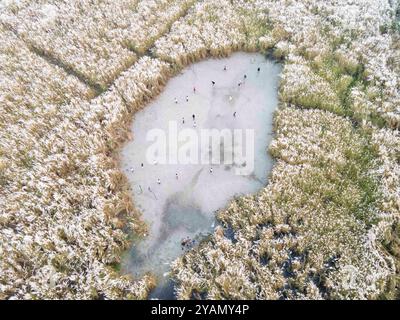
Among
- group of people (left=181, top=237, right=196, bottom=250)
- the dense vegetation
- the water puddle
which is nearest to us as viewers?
the dense vegetation

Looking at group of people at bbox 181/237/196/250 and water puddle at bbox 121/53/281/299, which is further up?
water puddle at bbox 121/53/281/299

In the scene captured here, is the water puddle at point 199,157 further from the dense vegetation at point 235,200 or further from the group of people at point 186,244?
the dense vegetation at point 235,200

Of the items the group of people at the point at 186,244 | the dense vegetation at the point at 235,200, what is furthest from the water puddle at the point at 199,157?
the dense vegetation at the point at 235,200

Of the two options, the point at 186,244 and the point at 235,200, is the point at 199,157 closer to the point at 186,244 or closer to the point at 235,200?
the point at 235,200

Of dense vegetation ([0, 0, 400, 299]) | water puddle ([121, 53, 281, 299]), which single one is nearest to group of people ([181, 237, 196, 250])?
water puddle ([121, 53, 281, 299])

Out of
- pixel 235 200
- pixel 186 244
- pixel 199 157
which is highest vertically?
pixel 199 157

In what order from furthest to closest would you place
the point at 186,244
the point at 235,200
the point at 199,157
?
the point at 199,157, the point at 235,200, the point at 186,244

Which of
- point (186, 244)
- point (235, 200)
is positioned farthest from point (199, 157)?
point (186, 244)

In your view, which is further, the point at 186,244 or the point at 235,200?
the point at 235,200

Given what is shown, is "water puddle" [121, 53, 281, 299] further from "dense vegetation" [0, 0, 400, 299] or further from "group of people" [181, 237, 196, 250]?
"dense vegetation" [0, 0, 400, 299]
